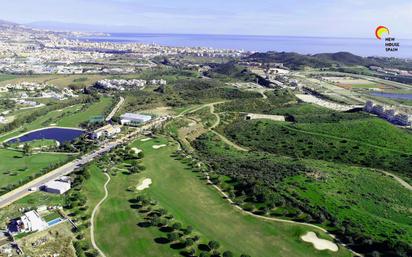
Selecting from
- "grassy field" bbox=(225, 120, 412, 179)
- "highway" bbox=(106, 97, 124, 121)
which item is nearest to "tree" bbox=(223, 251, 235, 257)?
"grassy field" bbox=(225, 120, 412, 179)

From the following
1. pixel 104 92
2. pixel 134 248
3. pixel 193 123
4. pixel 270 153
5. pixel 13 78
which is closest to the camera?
pixel 134 248

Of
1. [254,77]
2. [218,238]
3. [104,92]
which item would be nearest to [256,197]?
[218,238]

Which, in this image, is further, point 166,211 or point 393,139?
point 393,139

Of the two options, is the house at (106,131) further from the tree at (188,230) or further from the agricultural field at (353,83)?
the agricultural field at (353,83)

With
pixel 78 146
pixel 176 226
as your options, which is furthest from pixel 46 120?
pixel 176 226

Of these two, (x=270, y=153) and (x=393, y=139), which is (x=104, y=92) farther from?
(x=393, y=139)

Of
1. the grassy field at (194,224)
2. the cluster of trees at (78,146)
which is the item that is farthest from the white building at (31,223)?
the cluster of trees at (78,146)

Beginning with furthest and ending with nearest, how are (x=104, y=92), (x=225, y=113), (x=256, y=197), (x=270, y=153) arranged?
(x=104, y=92)
(x=225, y=113)
(x=270, y=153)
(x=256, y=197)
